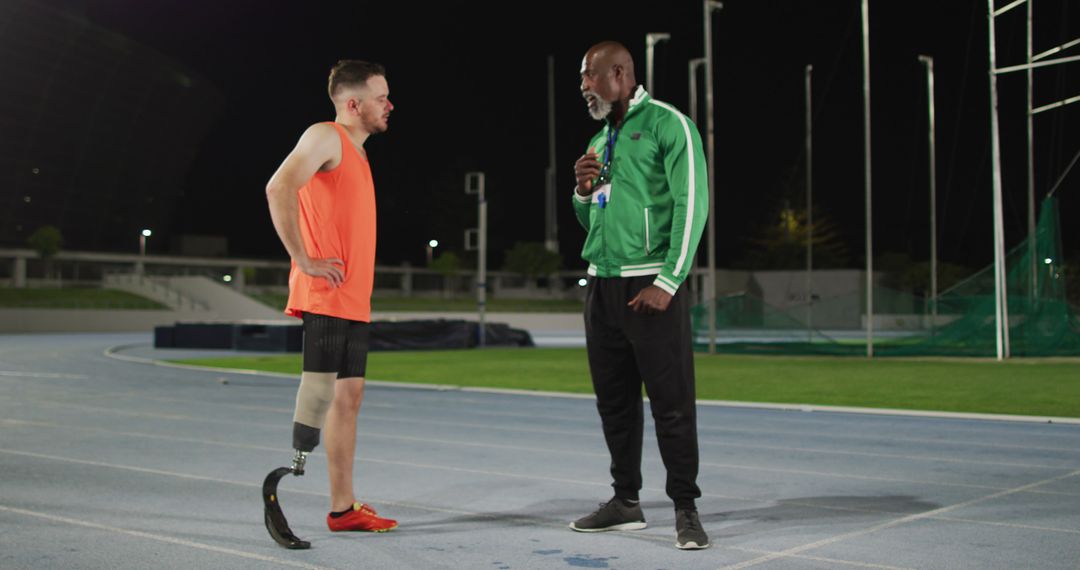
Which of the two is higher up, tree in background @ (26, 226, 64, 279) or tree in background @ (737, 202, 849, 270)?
tree in background @ (737, 202, 849, 270)

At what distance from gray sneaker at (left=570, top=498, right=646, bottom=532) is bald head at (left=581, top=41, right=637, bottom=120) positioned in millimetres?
1882

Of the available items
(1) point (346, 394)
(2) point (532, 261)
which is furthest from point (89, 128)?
(1) point (346, 394)

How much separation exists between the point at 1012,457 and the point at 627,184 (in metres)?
4.71

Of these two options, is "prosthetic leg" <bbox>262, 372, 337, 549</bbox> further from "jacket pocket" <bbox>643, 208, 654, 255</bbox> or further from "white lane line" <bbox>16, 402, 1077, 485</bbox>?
"white lane line" <bbox>16, 402, 1077, 485</bbox>

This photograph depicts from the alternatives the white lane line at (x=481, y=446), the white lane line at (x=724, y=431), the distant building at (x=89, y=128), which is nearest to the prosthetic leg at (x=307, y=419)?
the white lane line at (x=481, y=446)

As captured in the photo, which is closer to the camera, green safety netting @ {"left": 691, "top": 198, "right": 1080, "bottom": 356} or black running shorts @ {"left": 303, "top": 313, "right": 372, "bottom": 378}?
black running shorts @ {"left": 303, "top": 313, "right": 372, "bottom": 378}

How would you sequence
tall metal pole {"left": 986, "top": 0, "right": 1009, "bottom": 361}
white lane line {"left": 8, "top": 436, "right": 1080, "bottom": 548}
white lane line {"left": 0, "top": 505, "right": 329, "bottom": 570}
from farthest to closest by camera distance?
tall metal pole {"left": 986, "top": 0, "right": 1009, "bottom": 361}, white lane line {"left": 8, "top": 436, "right": 1080, "bottom": 548}, white lane line {"left": 0, "top": 505, "right": 329, "bottom": 570}

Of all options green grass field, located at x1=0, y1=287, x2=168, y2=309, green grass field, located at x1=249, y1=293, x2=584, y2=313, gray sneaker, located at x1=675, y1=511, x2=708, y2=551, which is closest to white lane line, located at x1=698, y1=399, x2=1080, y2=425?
gray sneaker, located at x1=675, y1=511, x2=708, y2=551

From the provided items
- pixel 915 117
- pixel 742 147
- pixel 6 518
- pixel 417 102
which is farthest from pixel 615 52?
pixel 742 147

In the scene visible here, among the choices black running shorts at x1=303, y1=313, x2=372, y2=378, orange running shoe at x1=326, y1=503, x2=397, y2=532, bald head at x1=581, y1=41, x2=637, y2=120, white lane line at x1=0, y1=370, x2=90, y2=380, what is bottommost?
white lane line at x1=0, y1=370, x2=90, y2=380

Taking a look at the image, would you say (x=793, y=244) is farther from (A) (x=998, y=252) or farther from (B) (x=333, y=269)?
(B) (x=333, y=269)

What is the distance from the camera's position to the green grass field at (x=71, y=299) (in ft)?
177

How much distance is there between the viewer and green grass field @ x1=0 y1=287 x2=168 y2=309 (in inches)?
2130

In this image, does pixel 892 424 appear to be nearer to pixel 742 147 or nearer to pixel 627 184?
pixel 627 184
